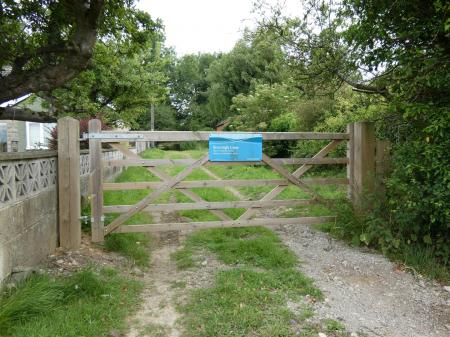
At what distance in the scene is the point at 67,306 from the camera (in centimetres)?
346

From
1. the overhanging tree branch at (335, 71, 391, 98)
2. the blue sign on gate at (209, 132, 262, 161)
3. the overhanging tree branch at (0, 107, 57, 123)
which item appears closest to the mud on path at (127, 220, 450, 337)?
the blue sign on gate at (209, 132, 262, 161)

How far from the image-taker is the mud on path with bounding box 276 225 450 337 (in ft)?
11.1

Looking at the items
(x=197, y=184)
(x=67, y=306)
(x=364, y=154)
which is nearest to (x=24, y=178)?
(x=67, y=306)

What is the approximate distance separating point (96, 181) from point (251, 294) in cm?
277

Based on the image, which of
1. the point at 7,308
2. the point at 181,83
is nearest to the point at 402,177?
the point at 7,308

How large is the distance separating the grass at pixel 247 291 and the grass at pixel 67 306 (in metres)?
0.68

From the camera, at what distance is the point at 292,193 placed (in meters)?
9.08

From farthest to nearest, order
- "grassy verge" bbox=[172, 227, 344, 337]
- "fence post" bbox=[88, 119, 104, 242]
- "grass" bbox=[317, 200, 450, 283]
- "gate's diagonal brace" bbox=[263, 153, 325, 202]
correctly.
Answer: "gate's diagonal brace" bbox=[263, 153, 325, 202], "fence post" bbox=[88, 119, 104, 242], "grass" bbox=[317, 200, 450, 283], "grassy verge" bbox=[172, 227, 344, 337]

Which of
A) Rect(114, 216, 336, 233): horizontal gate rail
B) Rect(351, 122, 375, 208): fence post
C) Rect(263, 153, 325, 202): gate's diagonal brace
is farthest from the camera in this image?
Rect(351, 122, 375, 208): fence post

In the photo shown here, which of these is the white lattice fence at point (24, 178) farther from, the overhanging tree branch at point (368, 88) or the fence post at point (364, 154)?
the overhanging tree branch at point (368, 88)

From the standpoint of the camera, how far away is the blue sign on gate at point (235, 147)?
5465 millimetres

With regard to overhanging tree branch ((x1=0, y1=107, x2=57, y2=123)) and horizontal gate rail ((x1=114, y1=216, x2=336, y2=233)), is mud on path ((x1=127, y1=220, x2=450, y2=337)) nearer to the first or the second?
horizontal gate rail ((x1=114, y1=216, x2=336, y2=233))

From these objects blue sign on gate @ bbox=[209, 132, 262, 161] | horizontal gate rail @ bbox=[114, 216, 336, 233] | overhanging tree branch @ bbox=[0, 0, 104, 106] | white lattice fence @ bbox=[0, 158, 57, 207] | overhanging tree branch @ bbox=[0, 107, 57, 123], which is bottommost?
horizontal gate rail @ bbox=[114, 216, 336, 233]

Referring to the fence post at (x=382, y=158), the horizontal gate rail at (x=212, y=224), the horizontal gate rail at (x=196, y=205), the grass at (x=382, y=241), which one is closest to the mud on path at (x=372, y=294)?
the grass at (x=382, y=241)
